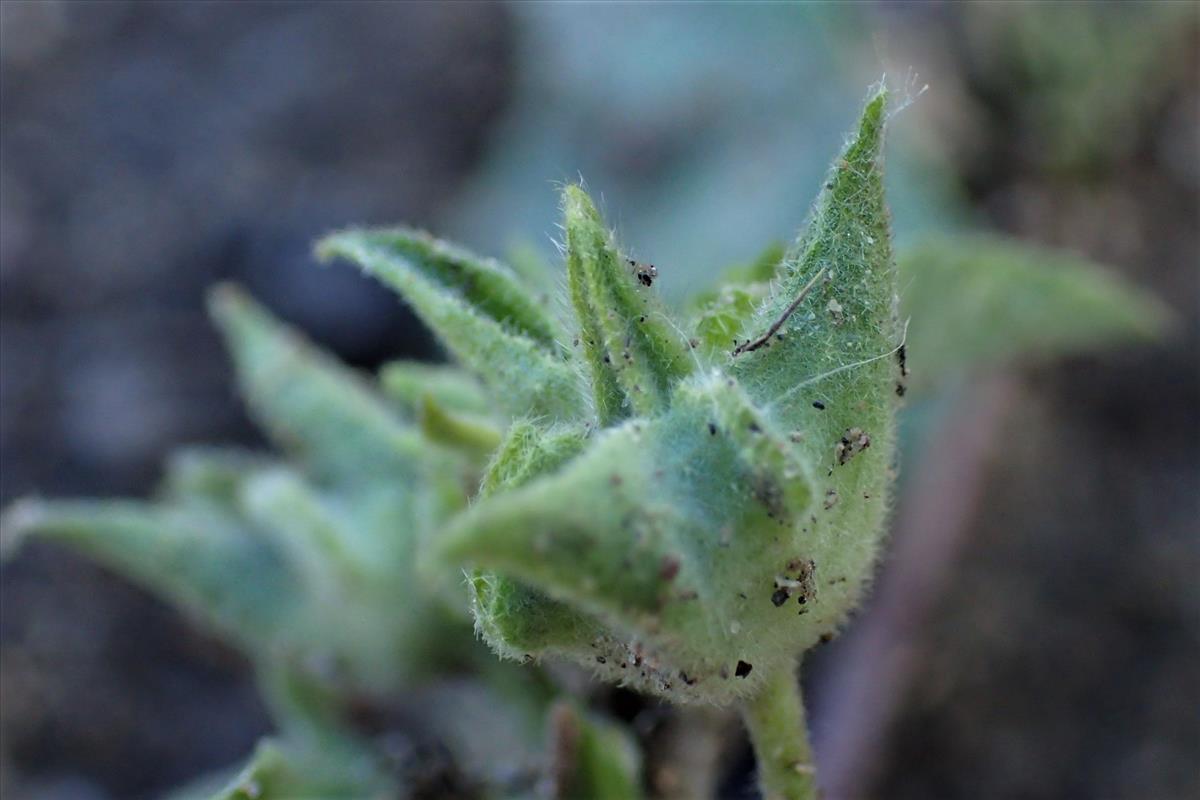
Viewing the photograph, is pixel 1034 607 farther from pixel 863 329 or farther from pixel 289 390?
pixel 863 329

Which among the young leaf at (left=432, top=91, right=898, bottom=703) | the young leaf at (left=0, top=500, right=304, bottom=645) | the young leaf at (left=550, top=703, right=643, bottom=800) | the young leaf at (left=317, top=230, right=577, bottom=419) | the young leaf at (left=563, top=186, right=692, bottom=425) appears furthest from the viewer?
the young leaf at (left=0, top=500, right=304, bottom=645)

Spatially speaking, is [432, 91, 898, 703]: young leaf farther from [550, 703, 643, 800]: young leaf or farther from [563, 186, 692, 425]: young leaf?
[550, 703, 643, 800]: young leaf

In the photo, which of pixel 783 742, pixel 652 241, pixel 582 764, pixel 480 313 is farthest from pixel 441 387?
pixel 652 241

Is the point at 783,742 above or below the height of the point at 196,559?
below

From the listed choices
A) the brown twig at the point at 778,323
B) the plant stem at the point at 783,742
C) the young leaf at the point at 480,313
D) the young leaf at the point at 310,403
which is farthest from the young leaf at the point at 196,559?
the brown twig at the point at 778,323

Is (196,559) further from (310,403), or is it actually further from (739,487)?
(739,487)

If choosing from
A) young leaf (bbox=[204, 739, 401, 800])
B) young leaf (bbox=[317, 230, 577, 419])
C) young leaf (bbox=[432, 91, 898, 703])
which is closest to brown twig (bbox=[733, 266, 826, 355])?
young leaf (bbox=[432, 91, 898, 703])
